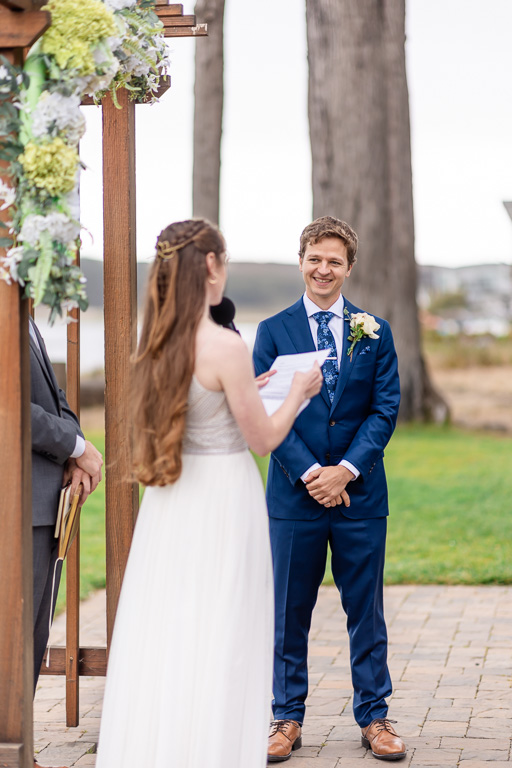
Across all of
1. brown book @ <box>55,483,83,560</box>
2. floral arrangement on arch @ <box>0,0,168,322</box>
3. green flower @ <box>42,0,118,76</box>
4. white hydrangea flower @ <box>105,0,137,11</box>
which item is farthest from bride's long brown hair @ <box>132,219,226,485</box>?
white hydrangea flower @ <box>105,0,137,11</box>

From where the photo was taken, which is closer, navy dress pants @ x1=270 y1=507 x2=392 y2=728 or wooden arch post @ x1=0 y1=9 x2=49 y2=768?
wooden arch post @ x1=0 y1=9 x2=49 y2=768

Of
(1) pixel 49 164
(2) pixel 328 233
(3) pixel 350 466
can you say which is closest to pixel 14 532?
(1) pixel 49 164

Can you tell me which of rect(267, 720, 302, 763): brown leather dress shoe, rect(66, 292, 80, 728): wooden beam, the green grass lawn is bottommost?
the green grass lawn

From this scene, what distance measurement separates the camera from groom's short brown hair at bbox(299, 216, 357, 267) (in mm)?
4074

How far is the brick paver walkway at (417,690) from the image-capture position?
13.7 feet

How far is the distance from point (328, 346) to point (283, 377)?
737 millimetres

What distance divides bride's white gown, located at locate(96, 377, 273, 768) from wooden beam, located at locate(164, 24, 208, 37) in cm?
171

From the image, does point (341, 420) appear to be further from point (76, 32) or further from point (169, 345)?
point (76, 32)

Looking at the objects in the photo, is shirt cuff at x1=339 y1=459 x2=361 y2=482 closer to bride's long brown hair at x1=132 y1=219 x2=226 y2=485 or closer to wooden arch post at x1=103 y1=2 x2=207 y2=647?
wooden arch post at x1=103 y1=2 x2=207 y2=647

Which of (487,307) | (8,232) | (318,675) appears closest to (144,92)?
(8,232)

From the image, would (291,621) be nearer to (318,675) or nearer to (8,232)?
(318,675)

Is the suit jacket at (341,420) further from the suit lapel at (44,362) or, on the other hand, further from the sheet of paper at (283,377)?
the suit lapel at (44,362)

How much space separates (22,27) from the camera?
306 cm

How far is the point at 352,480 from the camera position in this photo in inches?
161
